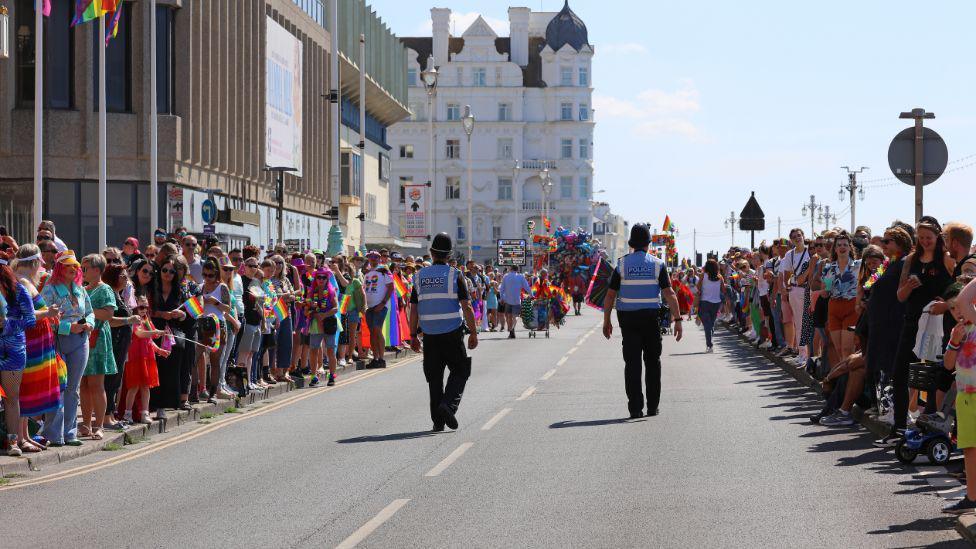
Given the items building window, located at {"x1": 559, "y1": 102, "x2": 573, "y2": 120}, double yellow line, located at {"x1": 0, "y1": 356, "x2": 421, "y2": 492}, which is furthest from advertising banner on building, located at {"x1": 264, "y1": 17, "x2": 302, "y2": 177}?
building window, located at {"x1": 559, "y1": 102, "x2": 573, "y2": 120}

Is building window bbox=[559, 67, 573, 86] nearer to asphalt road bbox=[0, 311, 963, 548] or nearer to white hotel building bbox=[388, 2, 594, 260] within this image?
white hotel building bbox=[388, 2, 594, 260]

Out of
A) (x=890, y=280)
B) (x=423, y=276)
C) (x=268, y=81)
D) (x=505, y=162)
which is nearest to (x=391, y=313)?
(x=423, y=276)

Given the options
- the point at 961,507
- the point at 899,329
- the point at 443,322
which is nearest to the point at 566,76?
the point at 443,322

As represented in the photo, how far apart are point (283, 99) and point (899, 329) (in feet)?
137

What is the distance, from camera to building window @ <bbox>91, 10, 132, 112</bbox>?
126 ft

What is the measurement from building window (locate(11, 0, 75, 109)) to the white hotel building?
83145 mm

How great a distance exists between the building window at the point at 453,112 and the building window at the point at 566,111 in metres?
8.66

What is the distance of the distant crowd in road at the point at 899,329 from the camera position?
9055 mm

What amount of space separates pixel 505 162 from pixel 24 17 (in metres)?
87.1

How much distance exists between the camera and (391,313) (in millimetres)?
28828

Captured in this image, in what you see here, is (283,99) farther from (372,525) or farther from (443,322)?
(372,525)

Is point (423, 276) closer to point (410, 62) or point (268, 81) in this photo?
point (268, 81)

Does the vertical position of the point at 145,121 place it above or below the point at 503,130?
below

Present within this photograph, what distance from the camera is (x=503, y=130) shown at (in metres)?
123
